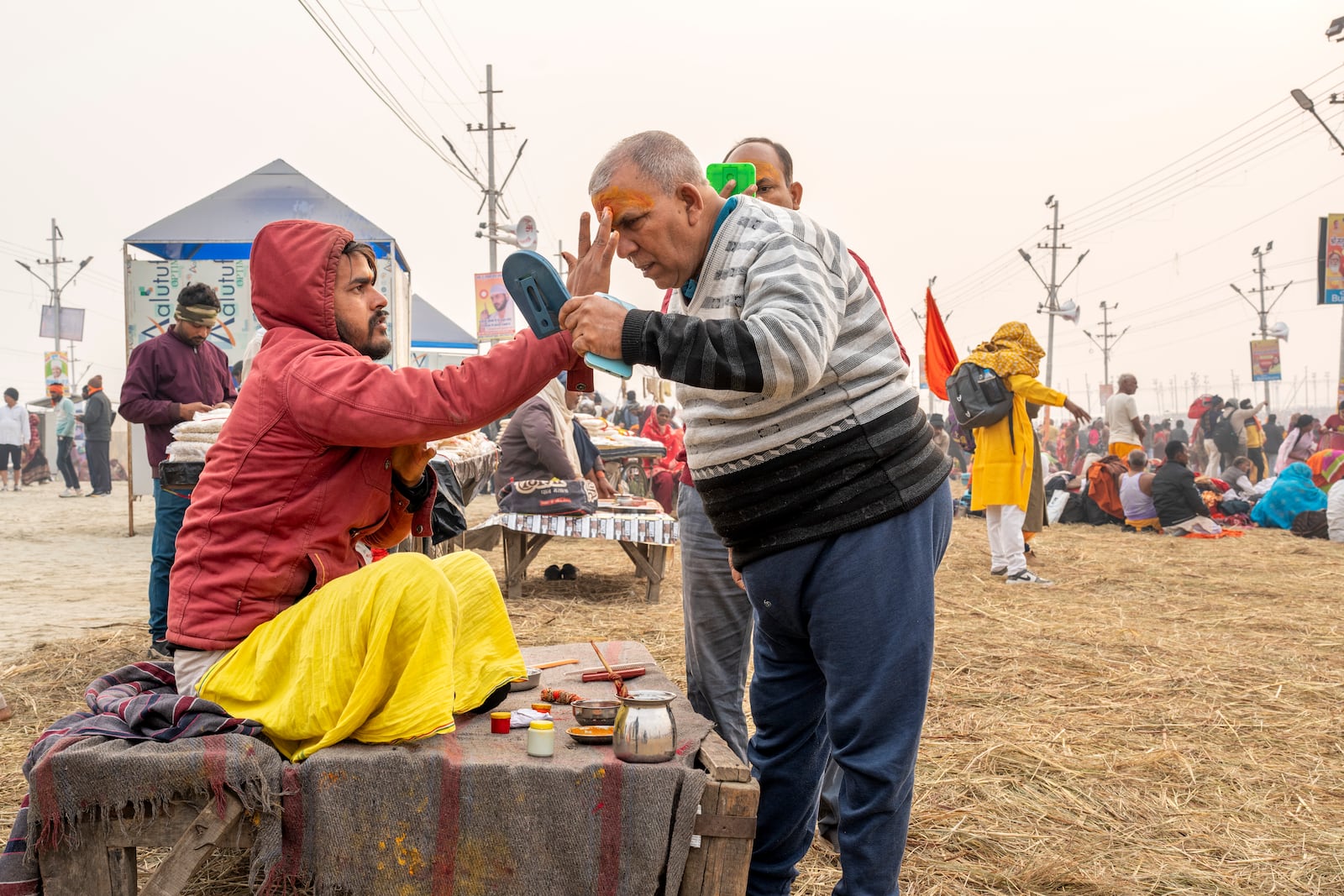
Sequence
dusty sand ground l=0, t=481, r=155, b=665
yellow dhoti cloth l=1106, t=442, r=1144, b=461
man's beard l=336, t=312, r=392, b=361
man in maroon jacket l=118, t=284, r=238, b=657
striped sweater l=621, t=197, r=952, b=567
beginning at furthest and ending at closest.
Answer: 1. yellow dhoti cloth l=1106, t=442, r=1144, b=461
2. dusty sand ground l=0, t=481, r=155, b=665
3. man in maroon jacket l=118, t=284, r=238, b=657
4. man's beard l=336, t=312, r=392, b=361
5. striped sweater l=621, t=197, r=952, b=567

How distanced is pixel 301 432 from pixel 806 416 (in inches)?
43.7

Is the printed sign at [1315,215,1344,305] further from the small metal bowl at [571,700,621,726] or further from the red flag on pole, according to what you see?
the small metal bowl at [571,700,621,726]

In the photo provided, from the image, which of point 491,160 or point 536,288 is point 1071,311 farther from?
point 536,288

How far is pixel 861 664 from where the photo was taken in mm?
2061

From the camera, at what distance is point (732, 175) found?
8.34 ft

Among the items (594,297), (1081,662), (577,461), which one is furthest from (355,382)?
(577,461)

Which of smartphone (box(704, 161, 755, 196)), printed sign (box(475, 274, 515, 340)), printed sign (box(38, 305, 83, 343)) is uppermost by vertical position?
printed sign (box(38, 305, 83, 343))

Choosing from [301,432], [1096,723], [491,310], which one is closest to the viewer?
[301,432]

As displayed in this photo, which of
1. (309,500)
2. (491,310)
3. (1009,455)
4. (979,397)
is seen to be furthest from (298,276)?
(491,310)

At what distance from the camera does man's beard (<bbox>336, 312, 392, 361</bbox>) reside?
8.09 feet

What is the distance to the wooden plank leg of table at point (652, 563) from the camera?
25.0 ft

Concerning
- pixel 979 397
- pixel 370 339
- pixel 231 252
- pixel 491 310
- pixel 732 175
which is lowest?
pixel 370 339

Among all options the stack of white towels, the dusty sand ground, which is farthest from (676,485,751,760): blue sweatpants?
A: the dusty sand ground

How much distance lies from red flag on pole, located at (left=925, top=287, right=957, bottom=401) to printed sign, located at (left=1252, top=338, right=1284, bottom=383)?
89.7 ft
